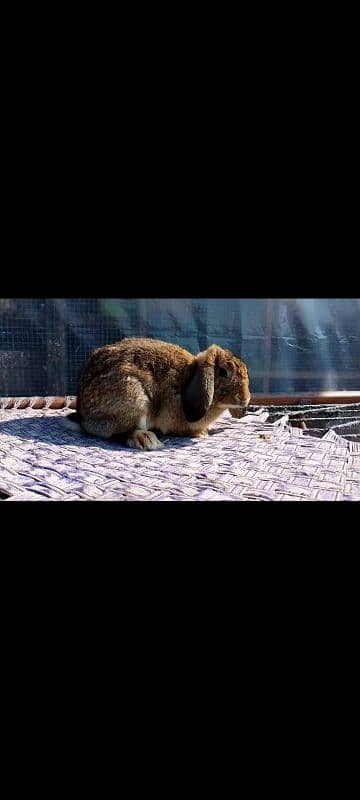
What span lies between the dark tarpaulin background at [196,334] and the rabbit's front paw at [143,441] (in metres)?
0.58

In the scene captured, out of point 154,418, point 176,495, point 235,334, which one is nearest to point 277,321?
point 235,334

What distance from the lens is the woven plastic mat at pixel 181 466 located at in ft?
4.89

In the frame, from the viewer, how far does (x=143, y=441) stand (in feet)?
7.46

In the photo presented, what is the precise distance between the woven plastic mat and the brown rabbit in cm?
9

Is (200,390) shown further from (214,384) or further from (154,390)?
(154,390)

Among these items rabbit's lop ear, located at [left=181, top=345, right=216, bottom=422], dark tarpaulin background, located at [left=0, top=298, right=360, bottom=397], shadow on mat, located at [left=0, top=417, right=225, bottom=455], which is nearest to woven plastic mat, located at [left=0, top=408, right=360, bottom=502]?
shadow on mat, located at [left=0, top=417, right=225, bottom=455]

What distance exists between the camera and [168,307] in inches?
93.4

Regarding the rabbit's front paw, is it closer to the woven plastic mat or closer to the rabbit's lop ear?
the woven plastic mat

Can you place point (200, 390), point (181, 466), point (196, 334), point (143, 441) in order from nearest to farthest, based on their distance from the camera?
point (181, 466) → point (143, 441) → point (200, 390) → point (196, 334)

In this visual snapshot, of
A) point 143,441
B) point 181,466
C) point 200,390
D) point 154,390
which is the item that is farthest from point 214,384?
point 181,466

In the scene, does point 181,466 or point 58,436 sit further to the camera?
point 58,436

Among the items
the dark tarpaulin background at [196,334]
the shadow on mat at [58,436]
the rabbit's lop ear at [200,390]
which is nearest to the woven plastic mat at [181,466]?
the shadow on mat at [58,436]

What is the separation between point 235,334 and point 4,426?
4.65ft

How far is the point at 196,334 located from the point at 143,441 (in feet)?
2.50
